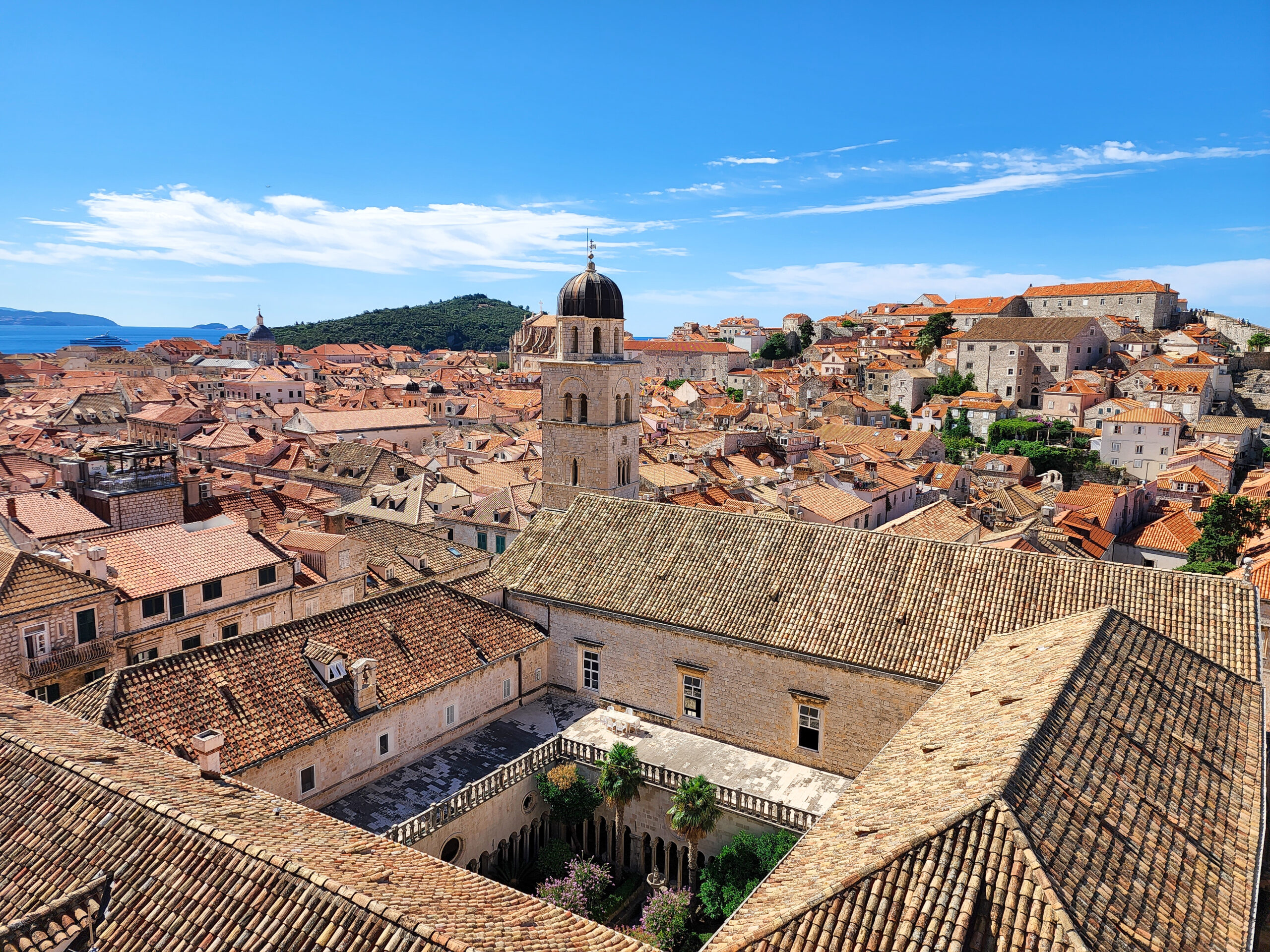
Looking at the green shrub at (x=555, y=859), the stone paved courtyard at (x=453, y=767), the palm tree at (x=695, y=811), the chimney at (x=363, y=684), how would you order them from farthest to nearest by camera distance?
1. the green shrub at (x=555, y=859)
2. the chimney at (x=363, y=684)
3. the stone paved courtyard at (x=453, y=767)
4. the palm tree at (x=695, y=811)

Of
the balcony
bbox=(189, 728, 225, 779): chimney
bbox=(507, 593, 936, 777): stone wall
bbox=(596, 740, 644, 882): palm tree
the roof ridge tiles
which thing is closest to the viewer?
the roof ridge tiles

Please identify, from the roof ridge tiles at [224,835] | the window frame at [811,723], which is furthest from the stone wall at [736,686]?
the roof ridge tiles at [224,835]

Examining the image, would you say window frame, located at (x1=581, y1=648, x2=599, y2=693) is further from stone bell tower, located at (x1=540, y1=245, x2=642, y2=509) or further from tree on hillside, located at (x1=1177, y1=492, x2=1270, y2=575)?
tree on hillside, located at (x1=1177, y1=492, x2=1270, y2=575)

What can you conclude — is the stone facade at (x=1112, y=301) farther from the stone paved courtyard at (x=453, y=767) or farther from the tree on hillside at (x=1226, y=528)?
the stone paved courtyard at (x=453, y=767)

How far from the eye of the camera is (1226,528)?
50125mm

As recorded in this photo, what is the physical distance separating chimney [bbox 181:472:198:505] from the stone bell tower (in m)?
15.2

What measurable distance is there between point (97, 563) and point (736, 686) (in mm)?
18811

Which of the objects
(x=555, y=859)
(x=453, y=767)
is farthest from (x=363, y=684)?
(x=555, y=859)

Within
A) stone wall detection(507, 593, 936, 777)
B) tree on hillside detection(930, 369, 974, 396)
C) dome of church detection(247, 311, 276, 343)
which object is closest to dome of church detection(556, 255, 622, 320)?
stone wall detection(507, 593, 936, 777)

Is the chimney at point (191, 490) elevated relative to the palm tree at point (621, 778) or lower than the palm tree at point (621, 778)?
elevated

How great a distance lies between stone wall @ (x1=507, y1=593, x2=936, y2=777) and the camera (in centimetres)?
2106

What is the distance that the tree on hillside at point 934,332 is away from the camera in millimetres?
127438

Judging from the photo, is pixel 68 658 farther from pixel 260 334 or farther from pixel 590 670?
pixel 260 334

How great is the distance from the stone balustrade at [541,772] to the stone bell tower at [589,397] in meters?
15.1
